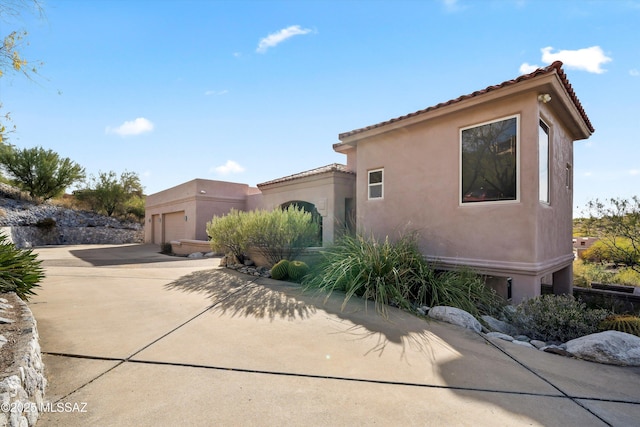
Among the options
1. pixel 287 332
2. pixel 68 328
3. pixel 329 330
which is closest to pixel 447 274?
pixel 329 330

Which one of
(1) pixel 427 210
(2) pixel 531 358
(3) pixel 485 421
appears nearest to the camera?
(3) pixel 485 421

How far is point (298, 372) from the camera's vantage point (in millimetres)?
3217

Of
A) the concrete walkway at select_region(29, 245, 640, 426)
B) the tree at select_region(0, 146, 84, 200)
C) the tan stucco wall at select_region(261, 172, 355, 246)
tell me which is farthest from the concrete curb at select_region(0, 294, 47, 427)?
the tree at select_region(0, 146, 84, 200)

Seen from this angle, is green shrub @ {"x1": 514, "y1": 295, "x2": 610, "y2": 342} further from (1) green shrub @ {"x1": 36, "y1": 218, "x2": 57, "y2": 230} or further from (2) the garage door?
(1) green shrub @ {"x1": 36, "y1": 218, "x2": 57, "y2": 230}

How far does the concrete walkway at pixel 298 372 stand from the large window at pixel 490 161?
3.75 meters

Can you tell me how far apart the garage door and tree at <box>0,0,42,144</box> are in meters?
17.3

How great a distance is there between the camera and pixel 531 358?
3.91 m

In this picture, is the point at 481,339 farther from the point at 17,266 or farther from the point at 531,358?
the point at 17,266

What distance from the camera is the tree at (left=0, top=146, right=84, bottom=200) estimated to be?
936 inches

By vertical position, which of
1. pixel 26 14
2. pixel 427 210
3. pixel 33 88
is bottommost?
pixel 427 210

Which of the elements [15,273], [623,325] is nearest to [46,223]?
[15,273]

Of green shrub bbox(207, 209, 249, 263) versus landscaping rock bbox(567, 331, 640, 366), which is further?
green shrub bbox(207, 209, 249, 263)

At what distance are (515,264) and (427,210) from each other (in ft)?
7.86

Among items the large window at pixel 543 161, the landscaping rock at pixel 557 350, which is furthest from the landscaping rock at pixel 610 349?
the large window at pixel 543 161
